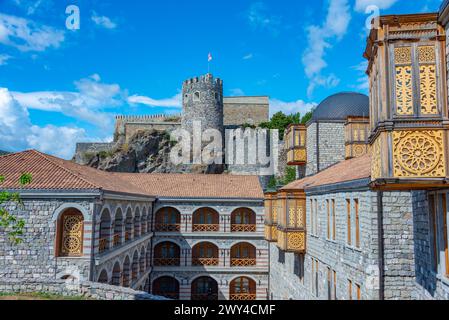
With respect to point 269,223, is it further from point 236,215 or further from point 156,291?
point 156,291

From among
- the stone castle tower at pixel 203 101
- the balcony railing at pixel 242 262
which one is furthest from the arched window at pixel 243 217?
the stone castle tower at pixel 203 101

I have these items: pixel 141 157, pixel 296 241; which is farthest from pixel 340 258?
pixel 141 157

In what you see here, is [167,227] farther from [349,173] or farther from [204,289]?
[349,173]

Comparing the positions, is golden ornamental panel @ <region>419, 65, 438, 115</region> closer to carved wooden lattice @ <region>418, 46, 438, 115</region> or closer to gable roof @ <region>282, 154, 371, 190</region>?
carved wooden lattice @ <region>418, 46, 438, 115</region>

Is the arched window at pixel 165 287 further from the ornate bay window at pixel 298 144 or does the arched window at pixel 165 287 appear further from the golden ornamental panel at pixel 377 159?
the golden ornamental panel at pixel 377 159

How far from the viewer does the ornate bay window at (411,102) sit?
6734 mm

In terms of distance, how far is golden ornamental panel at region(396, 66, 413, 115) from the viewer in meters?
6.91

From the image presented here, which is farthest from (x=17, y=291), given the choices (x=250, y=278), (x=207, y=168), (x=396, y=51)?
(x=207, y=168)

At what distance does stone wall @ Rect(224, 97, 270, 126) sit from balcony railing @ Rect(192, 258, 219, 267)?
107 feet

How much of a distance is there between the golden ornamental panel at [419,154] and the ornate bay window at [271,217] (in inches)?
705

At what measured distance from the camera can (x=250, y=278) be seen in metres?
31.9

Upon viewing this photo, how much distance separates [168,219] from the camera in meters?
32.2

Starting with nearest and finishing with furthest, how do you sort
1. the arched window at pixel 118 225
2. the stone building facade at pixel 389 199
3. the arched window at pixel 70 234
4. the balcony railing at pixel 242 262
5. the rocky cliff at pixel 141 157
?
the stone building facade at pixel 389 199 < the arched window at pixel 70 234 < the arched window at pixel 118 225 < the balcony railing at pixel 242 262 < the rocky cliff at pixel 141 157
